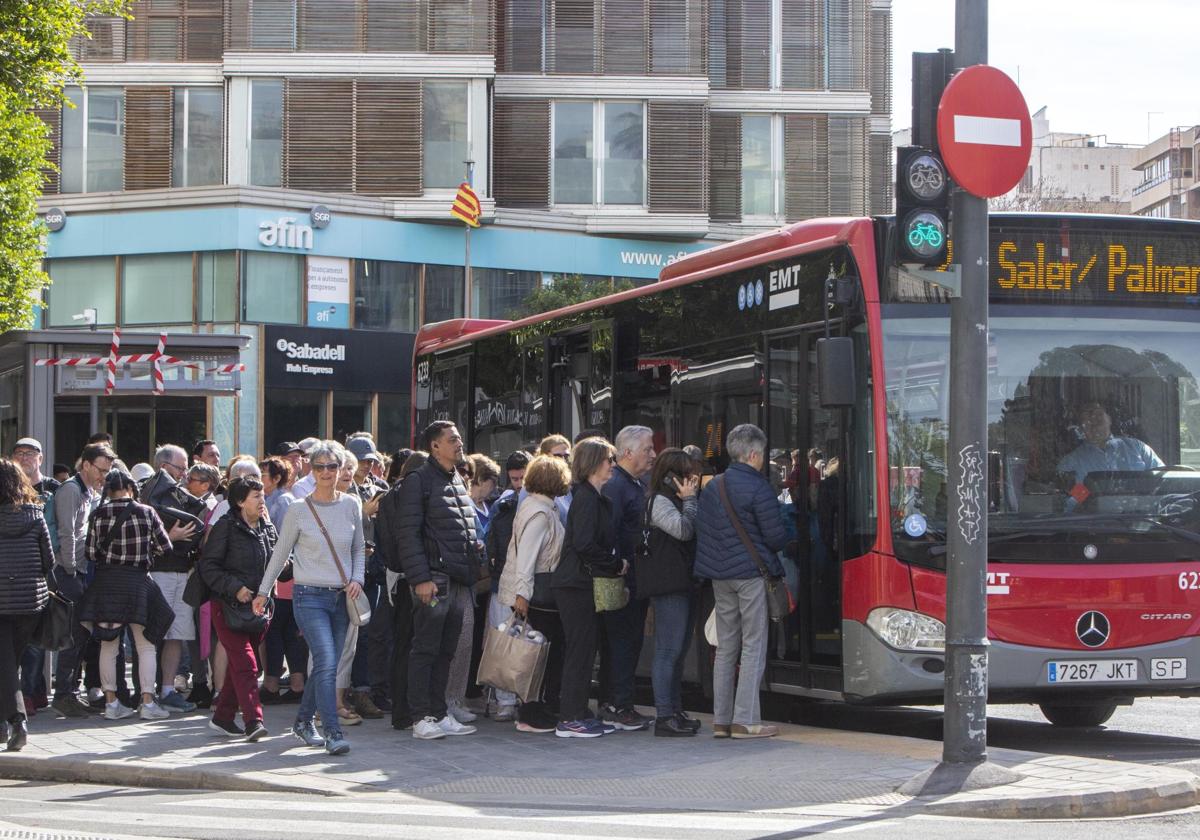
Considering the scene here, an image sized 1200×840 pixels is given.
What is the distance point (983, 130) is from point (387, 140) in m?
34.2

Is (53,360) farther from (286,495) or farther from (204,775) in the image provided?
(204,775)

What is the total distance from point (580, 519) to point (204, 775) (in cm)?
267

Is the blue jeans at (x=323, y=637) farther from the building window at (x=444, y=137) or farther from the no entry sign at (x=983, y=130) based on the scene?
the building window at (x=444, y=137)

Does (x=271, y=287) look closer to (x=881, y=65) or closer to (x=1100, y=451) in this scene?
(x=881, y=65)

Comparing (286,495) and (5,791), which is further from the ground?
(286,495)

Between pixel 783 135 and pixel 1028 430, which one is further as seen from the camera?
pixel 783 135

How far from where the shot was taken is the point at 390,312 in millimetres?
41562

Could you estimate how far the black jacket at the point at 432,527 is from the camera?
1053 cm

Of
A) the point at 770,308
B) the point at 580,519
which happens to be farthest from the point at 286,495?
the point at 770,308

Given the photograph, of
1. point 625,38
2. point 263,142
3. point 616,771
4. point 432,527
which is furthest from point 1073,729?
point 625,38

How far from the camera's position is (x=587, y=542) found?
1052cm

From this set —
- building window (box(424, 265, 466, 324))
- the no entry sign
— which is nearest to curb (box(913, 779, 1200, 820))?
the no entry sign

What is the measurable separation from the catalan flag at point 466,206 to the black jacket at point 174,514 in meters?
28.1

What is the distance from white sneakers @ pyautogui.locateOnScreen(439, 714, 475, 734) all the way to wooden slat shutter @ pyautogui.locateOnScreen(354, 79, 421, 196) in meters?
31.8
